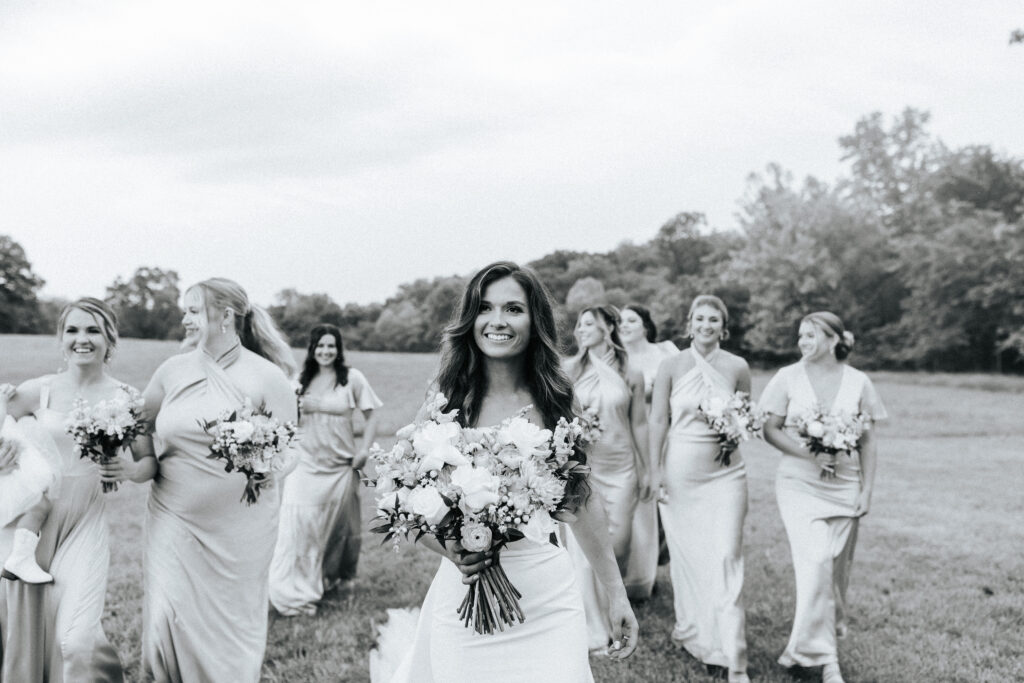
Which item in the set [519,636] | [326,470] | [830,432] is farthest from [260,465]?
[830,432]

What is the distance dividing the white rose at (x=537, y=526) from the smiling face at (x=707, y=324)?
4.86m

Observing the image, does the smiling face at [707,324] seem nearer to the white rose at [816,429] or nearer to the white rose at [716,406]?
the white rose at [716,406]

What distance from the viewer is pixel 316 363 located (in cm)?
976

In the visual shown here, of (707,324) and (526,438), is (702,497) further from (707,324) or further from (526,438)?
(526,438)

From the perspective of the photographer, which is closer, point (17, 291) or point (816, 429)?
point (816, 429)

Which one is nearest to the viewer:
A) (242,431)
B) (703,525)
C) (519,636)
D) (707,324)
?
(519,636)

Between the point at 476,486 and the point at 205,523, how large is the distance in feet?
11.2

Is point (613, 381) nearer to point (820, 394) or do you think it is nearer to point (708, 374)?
point (708, 374)

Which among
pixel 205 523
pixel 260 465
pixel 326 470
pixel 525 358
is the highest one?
pixel 525 358

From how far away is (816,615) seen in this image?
266 inches

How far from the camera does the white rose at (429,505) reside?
3.06 metres

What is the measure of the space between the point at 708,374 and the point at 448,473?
201 inches

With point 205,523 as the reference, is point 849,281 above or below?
above

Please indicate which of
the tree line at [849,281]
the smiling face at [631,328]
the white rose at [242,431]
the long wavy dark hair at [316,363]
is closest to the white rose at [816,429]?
the smiling face at [631,328]
